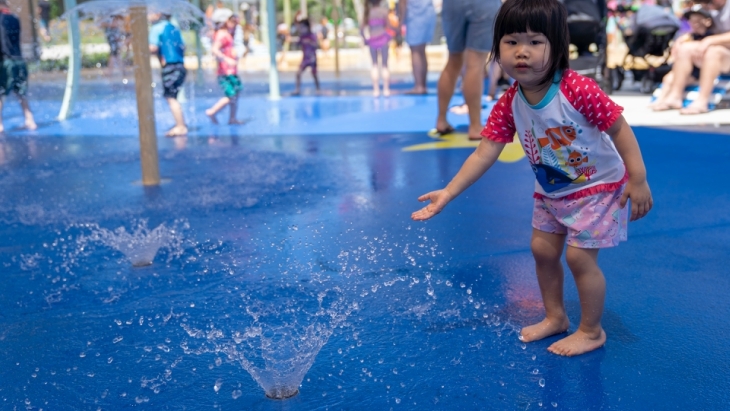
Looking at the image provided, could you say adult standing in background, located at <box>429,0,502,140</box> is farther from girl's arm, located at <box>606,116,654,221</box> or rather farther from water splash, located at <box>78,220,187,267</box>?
girl's arm, located at <box>606,116,654,221</box>

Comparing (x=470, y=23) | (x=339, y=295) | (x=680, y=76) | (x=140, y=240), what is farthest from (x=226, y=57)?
(x=339, y=295)

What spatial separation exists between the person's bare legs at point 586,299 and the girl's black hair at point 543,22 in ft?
1.88

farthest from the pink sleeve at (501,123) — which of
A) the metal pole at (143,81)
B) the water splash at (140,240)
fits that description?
the metal pole at (143,81)

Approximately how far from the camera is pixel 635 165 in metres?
2.23

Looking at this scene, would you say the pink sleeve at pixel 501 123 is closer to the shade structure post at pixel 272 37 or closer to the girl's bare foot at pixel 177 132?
the girl's bare foot at pixel 177 132

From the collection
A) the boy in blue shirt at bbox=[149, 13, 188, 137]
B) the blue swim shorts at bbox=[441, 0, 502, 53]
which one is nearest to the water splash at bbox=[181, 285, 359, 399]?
the blue swim shorts at bbox=[441, 0, 502, 53]

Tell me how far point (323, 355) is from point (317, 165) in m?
3.46

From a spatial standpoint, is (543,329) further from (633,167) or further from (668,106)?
(668,106)

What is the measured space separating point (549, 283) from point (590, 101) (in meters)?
0.65

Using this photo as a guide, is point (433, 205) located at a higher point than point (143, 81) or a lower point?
lower

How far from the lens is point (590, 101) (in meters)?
2.23

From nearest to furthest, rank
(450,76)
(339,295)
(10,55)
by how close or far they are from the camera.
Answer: (339,295) < (450,76) < (10,55)

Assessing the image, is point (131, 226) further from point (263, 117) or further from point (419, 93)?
point (419, 93)

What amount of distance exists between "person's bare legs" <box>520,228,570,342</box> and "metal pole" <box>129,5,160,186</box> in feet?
10.5
